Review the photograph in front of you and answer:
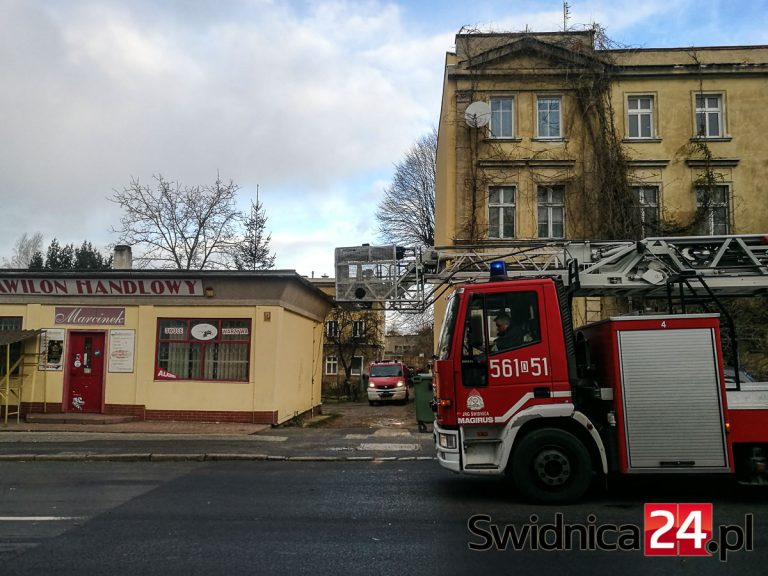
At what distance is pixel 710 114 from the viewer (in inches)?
883

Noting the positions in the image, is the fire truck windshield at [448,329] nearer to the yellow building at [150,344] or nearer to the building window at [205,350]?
the yellow building at [150,344]

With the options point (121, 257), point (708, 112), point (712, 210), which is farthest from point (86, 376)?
point (708, 112)

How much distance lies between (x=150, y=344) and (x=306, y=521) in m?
11.8

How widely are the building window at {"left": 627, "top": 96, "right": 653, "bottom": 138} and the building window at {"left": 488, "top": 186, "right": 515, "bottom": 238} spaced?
15.5 feet

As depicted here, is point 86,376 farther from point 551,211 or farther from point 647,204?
point 647,204

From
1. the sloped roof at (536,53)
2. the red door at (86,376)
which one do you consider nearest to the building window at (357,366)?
the sloped roof at (536,53)

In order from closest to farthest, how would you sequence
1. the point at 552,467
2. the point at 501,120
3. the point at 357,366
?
the point at 552,467 < the point at 501,120 < the point at 357,366

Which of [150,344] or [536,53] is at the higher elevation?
[536,53]

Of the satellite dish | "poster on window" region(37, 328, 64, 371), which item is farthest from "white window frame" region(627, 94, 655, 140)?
"poster on window" region(37, 328, 64, 371)

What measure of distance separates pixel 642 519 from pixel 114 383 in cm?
1444

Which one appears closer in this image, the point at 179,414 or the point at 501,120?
the point at 179,414

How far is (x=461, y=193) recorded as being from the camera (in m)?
22.3

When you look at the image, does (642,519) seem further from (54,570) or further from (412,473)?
(54,570)

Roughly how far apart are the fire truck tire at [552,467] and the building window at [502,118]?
54.2 ft
